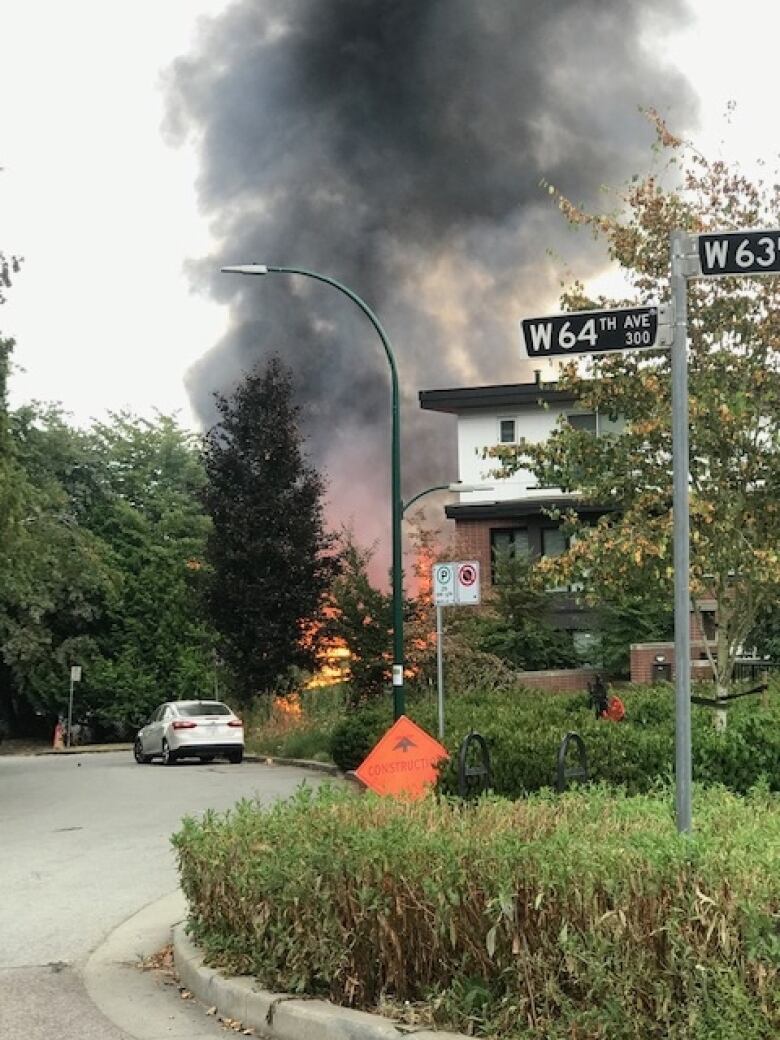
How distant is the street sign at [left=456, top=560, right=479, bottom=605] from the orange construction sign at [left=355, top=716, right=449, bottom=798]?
5.55 meters

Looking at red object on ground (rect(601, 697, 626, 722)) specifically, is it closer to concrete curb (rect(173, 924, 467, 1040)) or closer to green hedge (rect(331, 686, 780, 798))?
green hedge (rect(331, 686, 780, 798))

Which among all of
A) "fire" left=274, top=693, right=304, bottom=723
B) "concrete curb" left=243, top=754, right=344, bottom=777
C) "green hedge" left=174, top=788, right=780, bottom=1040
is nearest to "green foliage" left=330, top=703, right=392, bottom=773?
"concrete curb" left=243, top=754, right=344, bottom=777

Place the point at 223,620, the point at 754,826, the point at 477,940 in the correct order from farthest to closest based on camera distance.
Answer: the point at 223,620
the point at 754,826
the point at 477,940

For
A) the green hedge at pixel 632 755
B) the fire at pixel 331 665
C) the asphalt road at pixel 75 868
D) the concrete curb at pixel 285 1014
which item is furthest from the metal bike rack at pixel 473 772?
the fire at pixel 331 665

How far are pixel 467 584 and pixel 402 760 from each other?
609 centimetres

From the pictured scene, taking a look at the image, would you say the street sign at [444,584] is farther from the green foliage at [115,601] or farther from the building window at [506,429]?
the green foliage at [115,601]

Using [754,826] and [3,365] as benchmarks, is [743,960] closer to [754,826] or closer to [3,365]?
[754,826]

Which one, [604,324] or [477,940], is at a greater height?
[604,324]

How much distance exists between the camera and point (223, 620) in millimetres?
35781

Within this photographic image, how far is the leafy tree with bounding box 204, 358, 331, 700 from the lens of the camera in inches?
1380

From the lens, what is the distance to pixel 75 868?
11523 mm

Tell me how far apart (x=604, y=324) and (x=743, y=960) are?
9.52 ft

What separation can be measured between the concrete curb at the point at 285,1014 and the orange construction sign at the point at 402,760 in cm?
385

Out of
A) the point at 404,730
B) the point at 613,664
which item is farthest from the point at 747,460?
the point at 613,664
